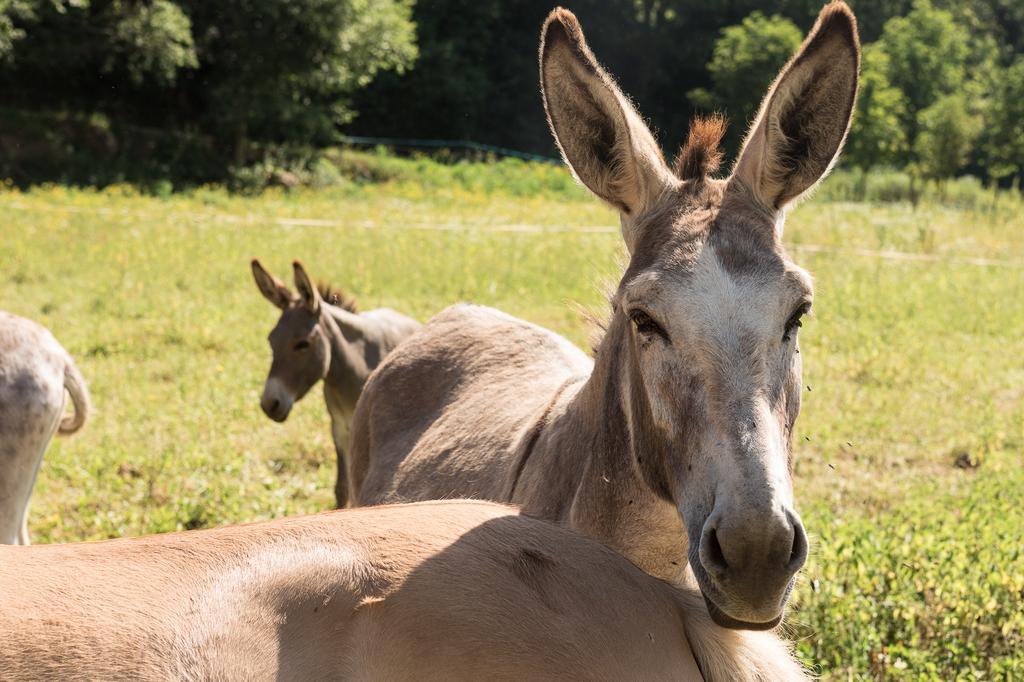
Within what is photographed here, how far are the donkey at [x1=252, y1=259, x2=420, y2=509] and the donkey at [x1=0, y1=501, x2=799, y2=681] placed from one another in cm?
460

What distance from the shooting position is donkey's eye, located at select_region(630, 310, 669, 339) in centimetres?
220

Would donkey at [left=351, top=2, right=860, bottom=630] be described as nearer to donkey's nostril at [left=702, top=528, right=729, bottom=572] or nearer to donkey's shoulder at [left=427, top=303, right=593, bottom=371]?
donkey's nostril at [left=702, top=528, right=729, bottom=572]

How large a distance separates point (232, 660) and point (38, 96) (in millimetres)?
33054

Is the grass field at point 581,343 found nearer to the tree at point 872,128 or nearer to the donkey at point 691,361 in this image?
the donkey at point 691,361

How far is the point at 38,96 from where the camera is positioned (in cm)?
3041

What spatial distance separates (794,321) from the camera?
221cm

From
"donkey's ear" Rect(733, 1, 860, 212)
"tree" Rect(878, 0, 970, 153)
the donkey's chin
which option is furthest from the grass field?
"tree" Rect(878, 0, 970, 153)

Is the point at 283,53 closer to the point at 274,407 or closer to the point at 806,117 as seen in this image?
the point at 274,407

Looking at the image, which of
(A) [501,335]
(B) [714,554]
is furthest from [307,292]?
(B) [714,554]

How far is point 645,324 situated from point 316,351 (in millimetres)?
4676

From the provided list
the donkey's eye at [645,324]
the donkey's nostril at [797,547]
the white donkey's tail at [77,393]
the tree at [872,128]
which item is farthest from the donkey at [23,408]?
the tree at [872,128]

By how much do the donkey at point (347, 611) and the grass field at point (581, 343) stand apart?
147cm

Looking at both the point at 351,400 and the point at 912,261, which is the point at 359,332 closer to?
the point at 351,400

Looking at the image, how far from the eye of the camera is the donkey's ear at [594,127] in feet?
8.22
